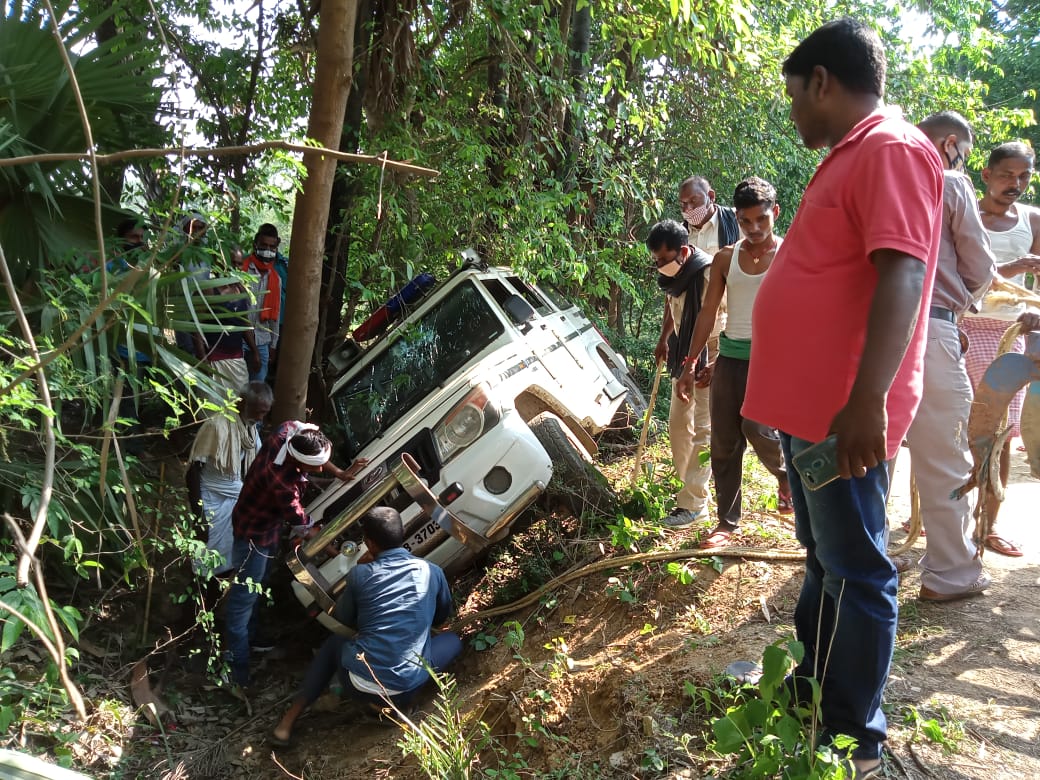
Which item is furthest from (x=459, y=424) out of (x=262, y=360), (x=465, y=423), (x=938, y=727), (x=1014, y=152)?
(x=1014, y=152)

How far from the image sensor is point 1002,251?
4.06m

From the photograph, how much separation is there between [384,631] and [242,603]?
123cm

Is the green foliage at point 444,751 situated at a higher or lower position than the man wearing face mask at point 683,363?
lower

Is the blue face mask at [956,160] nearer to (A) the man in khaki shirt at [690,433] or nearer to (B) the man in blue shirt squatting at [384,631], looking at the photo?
(A) the man in khaki shirt at [690,433]

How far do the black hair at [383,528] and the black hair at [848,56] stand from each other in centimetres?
306

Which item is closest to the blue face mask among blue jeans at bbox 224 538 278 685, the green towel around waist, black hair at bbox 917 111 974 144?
black hair at bbox 917 111 974 144

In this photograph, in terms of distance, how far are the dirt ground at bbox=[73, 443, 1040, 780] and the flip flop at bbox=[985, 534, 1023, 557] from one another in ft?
0.19

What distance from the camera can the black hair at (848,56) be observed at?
7.11 feet

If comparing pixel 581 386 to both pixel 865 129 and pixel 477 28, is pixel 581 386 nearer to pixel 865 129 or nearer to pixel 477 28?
pixel 477 28

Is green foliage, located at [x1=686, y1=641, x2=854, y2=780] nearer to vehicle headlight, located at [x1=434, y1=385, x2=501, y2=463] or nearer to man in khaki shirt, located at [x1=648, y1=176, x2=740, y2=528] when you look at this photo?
man in khaki shirt, located at [x1=648, y1=176, x2=740, y2=528]

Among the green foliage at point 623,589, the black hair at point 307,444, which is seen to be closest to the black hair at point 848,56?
the green foliage at point 623,589

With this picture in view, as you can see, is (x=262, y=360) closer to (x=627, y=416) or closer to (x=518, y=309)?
(x=518, y=309)

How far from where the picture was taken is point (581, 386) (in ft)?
19.8

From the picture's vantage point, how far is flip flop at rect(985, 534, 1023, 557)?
3.87 meters
